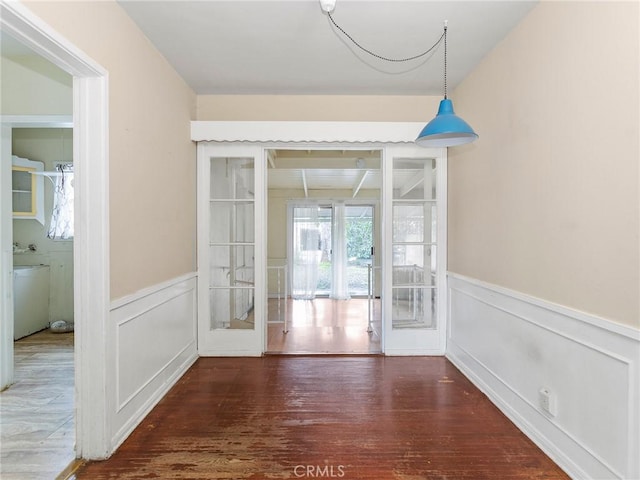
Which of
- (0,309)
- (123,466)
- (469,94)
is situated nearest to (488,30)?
(469,94)

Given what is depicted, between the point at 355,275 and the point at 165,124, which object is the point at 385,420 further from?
the point at 355,275

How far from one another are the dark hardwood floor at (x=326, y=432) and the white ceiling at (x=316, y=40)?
2.69 m

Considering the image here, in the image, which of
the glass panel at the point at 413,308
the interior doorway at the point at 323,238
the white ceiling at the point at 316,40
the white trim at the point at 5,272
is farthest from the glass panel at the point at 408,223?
the white trim at the point at 5,272

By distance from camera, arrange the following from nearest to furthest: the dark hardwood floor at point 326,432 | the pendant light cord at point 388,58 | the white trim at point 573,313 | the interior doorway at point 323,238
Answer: the white trim at point 573,313
the dark hardwood floor at point 326,432
the pendant light cord at point 388,58
the interior doorway at point 323,238

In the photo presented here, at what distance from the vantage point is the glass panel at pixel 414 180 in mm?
3408

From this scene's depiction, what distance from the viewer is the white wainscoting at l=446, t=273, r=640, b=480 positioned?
4.73 ft

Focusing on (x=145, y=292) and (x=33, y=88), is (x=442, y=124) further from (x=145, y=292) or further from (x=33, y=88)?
(x=33, y=88)

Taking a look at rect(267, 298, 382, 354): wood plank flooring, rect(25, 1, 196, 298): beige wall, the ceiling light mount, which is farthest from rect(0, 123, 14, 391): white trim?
the ceiling light mount

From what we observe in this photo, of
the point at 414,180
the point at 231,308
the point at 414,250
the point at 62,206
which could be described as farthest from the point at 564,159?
the point at 62,206

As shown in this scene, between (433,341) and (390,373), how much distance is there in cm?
72

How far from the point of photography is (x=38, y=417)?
2240 mm

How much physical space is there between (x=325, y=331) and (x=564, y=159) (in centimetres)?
328

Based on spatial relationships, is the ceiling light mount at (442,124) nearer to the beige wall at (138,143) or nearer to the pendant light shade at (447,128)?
the pendant light shade at (447,128)

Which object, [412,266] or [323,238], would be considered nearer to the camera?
[412,266]
